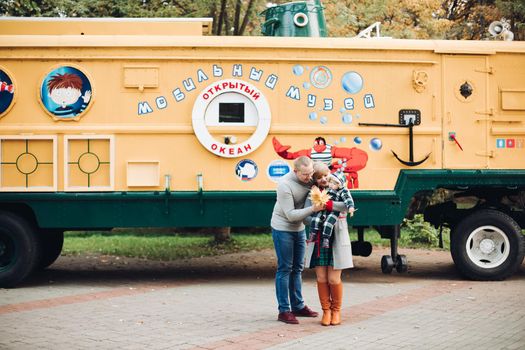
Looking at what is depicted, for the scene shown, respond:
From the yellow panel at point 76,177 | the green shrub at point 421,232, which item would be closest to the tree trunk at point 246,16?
the green shrub at point 421,232

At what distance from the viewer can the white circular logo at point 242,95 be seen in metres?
10.2

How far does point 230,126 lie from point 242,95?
47 centimetres

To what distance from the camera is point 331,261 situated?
749 centimetres

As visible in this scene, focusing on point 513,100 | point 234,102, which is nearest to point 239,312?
point 234,102

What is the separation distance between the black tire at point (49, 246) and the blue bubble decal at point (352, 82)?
4840 mm

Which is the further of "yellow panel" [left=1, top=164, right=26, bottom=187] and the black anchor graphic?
the black anchor graphic

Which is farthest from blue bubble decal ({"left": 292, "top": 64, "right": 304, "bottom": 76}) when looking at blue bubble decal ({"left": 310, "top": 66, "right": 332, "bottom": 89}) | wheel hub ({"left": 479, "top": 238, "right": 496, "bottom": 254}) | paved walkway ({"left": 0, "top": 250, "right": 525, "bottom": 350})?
wheel hub ({"left": 479, "top": 238, "right": 496, "bottom": 254})

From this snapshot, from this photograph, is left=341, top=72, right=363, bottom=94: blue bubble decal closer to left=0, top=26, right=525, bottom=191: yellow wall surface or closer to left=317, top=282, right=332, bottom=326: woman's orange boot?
left=0, top=26, right=525, bottom=191: yellow wall surface

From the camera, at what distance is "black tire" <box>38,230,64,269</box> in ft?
36.4

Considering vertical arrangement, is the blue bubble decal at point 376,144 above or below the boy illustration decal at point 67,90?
below

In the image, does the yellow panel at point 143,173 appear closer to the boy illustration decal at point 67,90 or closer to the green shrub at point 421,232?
the boy illustration decal at point 67,90

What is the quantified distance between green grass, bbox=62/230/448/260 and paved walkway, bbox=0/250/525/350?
2254mm

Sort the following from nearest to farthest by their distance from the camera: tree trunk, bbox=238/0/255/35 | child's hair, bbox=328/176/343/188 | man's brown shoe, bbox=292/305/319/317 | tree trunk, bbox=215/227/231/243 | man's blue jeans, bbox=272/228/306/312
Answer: child's hair, bbox=328/176/343/188 < man's blue jeans, bbox=272/228/306/312 < man's brown shoe, bbox=292/305/319/317 < tree trunk, bbox=238/0/255/35 < tree trunk, bbox=215/227/231/243

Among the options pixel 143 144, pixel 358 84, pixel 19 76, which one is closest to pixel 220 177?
pixel 143 144
